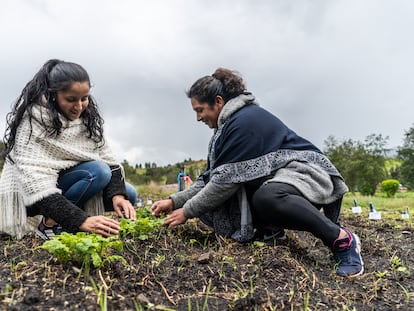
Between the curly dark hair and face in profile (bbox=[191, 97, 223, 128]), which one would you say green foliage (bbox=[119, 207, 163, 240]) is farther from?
the curly dark hair

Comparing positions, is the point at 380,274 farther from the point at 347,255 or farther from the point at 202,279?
the point at 202,279

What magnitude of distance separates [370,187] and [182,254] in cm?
1605

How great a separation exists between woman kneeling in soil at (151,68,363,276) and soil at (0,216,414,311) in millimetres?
171

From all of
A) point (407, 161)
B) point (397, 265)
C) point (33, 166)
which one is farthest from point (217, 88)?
point (407, 161)

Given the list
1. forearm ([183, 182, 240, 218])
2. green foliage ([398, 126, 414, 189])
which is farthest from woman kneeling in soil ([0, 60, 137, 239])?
green foliage ([398, 126, 414, 189])

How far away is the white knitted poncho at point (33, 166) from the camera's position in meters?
2.67

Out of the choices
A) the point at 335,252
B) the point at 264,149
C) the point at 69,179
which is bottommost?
the point at 335,252

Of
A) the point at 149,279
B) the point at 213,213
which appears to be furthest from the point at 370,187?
the point at 149,279

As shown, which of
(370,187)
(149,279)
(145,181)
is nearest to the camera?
(149,279)

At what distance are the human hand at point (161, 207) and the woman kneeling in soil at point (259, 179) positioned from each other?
29 centimetres

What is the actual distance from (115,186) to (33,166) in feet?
2.22

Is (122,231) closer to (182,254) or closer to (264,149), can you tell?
(182,254)

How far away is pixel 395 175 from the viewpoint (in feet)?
81.8

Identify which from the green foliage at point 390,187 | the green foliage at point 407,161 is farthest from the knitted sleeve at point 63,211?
the green foliage at point 407,161
